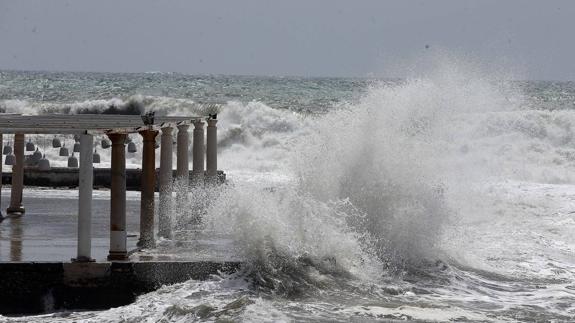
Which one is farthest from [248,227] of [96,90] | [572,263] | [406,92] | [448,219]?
[96,90]

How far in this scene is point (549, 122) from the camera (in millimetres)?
49781

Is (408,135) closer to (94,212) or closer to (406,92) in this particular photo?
(406,92)

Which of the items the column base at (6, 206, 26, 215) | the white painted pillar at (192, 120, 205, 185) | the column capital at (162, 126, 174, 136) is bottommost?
the column base at (6, 206, 26, 215)

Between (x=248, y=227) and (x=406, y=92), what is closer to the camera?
(x=248, y=227)

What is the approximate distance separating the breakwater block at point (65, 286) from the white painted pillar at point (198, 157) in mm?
7289

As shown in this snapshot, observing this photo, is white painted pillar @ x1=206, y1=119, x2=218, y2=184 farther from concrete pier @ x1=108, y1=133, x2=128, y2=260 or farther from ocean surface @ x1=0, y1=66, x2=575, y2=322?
concrete pier @ x1=108, y1=133, x2=128, y2=260

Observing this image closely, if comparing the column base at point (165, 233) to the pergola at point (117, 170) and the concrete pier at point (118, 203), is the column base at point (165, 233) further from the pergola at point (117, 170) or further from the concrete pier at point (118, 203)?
the concrete pier at point (118, 203)

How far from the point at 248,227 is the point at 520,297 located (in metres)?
3.31

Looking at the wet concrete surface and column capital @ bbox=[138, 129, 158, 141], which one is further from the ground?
column capital @ bbox=[138, 129, 158, 141]

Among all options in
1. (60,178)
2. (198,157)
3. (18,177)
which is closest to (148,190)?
(18,177)

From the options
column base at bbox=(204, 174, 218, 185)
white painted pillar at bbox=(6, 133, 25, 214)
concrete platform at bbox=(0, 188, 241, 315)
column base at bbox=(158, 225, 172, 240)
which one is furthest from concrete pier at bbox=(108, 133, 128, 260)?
column base at bbox=(204, 174, 218, 185)

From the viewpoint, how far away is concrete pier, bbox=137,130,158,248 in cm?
1432

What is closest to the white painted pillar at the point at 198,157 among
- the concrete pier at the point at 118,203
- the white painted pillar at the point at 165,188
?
the white painted pillar at the point at 165,188

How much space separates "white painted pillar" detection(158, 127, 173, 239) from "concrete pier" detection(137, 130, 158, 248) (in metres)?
1.09
